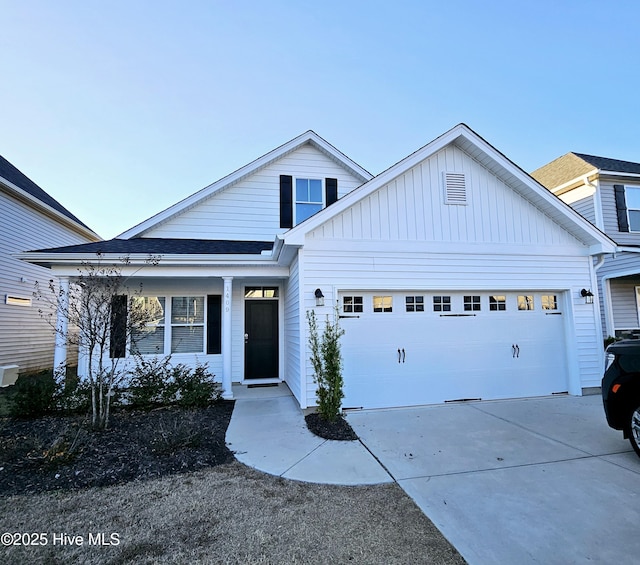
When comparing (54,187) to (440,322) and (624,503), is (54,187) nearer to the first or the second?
(440,322)

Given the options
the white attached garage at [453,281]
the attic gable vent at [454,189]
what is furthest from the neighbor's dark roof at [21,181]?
the attic gable vent at [454,189]

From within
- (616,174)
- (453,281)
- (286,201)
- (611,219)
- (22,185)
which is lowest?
(453,281)

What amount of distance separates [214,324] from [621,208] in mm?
13781

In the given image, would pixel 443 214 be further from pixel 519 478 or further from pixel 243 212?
pixel 243 212

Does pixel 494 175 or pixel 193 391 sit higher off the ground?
pixel 494 175

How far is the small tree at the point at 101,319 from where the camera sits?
552 centimetres

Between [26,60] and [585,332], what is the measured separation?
14243 mm

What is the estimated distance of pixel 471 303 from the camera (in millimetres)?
7285

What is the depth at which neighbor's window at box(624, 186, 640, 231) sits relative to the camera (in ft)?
38.9

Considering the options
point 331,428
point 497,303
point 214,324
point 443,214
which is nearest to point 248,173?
point 214,324

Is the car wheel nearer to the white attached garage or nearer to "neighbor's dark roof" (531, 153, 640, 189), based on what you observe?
the white attached garage

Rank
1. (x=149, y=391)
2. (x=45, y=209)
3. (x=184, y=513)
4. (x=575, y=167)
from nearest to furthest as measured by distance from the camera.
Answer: (x=184, y=513) < (x=149, y=391) < (x=45, y=209) < (x=575, y=167)

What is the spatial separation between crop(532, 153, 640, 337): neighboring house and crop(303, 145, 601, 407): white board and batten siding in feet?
17.3

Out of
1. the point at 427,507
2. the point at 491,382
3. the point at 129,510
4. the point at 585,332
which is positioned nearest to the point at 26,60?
the point at 129,510
